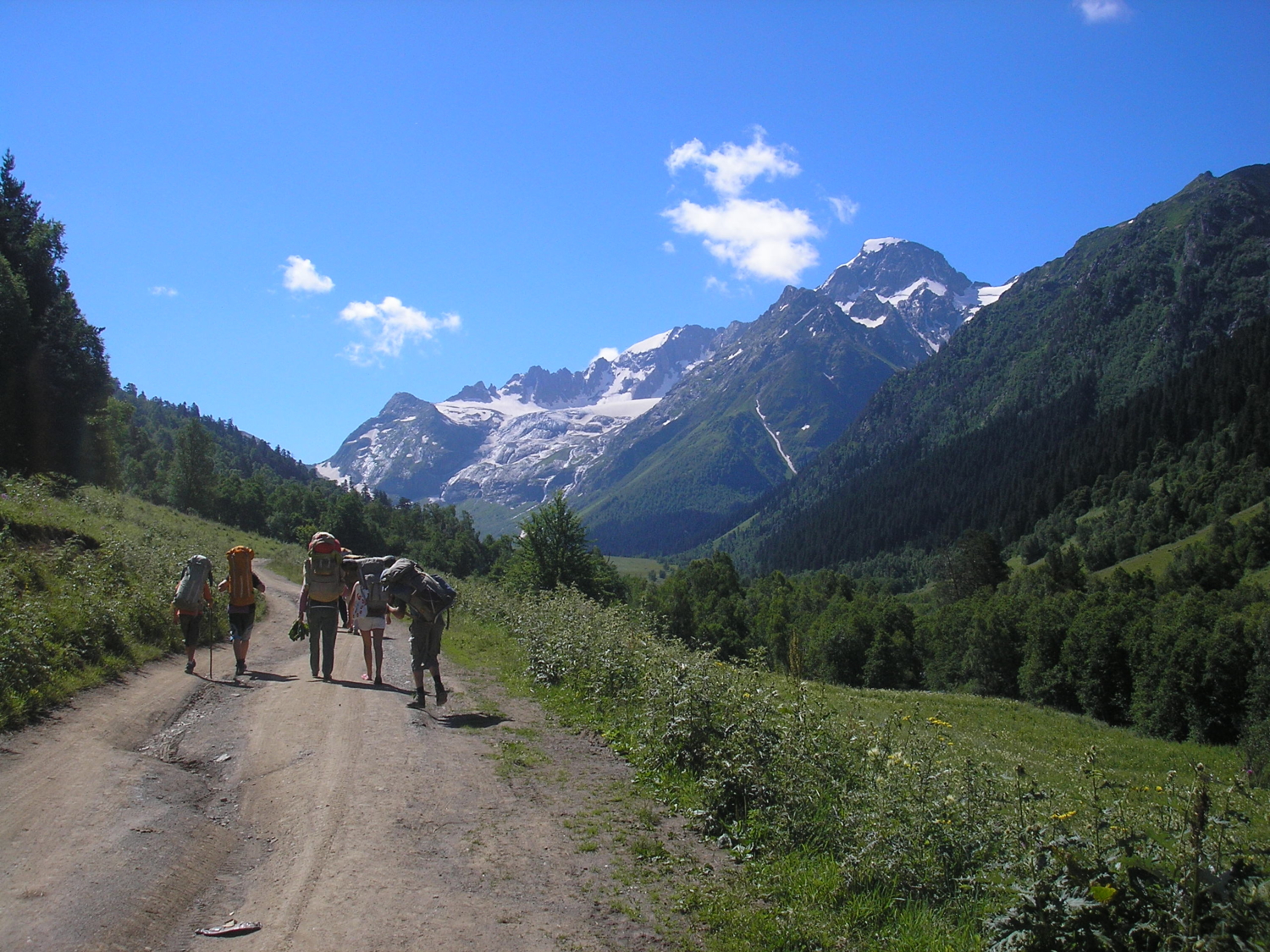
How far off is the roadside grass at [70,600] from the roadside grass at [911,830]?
29.0 ft

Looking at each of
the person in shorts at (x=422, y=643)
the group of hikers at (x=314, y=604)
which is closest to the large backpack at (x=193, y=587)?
the group of hikers at (x=314, y=604)

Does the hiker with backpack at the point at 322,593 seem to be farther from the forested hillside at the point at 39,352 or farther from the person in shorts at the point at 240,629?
the forested hillside at the point at 39,352

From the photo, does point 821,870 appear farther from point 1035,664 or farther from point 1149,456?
point 1149,456

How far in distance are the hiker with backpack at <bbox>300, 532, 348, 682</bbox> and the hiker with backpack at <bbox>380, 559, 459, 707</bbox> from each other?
247cm

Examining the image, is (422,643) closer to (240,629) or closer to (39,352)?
(240,629)

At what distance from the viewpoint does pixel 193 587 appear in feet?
51.3

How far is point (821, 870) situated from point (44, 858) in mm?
6632

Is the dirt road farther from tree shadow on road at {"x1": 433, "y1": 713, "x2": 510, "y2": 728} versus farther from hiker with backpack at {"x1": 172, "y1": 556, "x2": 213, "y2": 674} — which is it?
hiker with backpack at {"x1": 172, "y1": 556, "x2": 213, "y2": 674}

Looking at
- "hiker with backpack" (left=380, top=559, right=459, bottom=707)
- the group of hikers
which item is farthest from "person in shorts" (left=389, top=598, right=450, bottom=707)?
the group of hikers

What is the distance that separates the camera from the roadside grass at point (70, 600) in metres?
10.9

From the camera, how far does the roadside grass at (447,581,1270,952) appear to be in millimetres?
4738

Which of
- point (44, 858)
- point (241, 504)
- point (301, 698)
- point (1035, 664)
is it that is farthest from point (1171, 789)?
point (241, 504)

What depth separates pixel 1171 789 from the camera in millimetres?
5223

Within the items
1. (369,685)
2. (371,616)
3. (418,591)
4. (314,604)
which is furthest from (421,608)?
(314,604)
